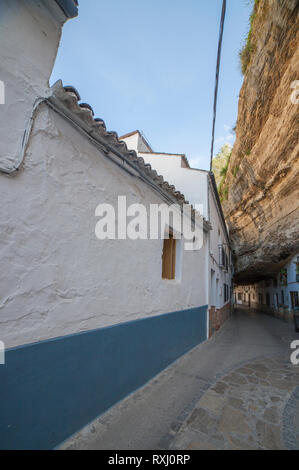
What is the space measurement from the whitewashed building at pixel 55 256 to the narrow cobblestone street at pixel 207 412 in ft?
0.86

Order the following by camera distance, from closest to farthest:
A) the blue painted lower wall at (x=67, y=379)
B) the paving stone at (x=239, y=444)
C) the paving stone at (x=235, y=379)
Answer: the blue painted lower wall at (x=67, y=379) < the paving stone at (x=239, y=444) < the paving stone at (x=235, y=379)

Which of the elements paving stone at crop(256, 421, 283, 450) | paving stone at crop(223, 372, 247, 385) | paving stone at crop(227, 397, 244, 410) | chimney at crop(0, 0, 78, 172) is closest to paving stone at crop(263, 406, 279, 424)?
paving stone at crop(256, 421, 283, 450)

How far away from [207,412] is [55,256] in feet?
9.13

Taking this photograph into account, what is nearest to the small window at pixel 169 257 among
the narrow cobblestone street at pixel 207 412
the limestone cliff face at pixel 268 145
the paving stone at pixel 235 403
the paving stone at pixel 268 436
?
the narrow cobblestone street at pixel 207 412

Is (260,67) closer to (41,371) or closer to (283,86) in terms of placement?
(283,86)

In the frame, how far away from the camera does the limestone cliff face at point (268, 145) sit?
18.8 feet

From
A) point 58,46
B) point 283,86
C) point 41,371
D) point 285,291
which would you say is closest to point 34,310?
point 41,371

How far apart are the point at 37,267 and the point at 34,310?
0.39 metres

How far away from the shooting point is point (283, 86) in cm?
616

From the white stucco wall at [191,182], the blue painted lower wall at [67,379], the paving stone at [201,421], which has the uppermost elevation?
the white stucco wall at [191,182]

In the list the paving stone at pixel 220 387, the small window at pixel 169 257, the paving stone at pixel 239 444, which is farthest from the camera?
the small window at pixel 169 257

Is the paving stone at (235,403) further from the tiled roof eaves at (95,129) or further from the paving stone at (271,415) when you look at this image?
the tiled roof eaves at (95,129)

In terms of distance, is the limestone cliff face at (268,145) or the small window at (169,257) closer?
the small window at (169,257)

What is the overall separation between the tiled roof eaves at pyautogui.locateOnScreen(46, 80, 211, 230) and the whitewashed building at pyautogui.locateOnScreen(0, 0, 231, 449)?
0.04 ft
